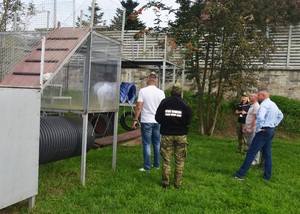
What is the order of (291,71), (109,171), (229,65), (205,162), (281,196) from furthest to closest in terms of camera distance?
(291,71), (229,65), (205,162), (109,171), (281,196)

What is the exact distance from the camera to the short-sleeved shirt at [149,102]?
660 cm

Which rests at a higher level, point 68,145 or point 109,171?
point 68,145

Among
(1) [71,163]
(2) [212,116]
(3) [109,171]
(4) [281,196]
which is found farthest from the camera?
(2) [212,116]

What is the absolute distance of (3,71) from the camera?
231 inches

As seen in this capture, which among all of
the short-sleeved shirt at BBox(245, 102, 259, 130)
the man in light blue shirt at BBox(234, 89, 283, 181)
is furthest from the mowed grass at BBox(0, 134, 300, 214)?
the short-sleeved shirt at BBox(245, 102, 259, 130)

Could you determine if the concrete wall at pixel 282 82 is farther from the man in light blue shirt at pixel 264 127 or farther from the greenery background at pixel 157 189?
the man in light blue shirt at pixel 264 127

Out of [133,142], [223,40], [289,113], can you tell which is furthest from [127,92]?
[289,113]

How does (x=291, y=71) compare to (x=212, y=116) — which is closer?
(x=212, y=116)

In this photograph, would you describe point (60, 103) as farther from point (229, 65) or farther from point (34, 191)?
point (229, 65)

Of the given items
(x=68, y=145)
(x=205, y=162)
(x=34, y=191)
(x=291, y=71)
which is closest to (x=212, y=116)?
(x=291, y=71)

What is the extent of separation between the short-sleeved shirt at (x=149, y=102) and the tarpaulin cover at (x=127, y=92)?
4.89m

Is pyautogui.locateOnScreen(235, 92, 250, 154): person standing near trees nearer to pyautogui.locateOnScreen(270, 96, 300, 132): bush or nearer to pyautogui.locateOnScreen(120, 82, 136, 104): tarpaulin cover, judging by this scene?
pyautogui.locateOnScreen(120, 82, 136, 104): tarpaulin cover

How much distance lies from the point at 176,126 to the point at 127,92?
624cm

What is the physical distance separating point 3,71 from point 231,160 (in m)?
5.26
